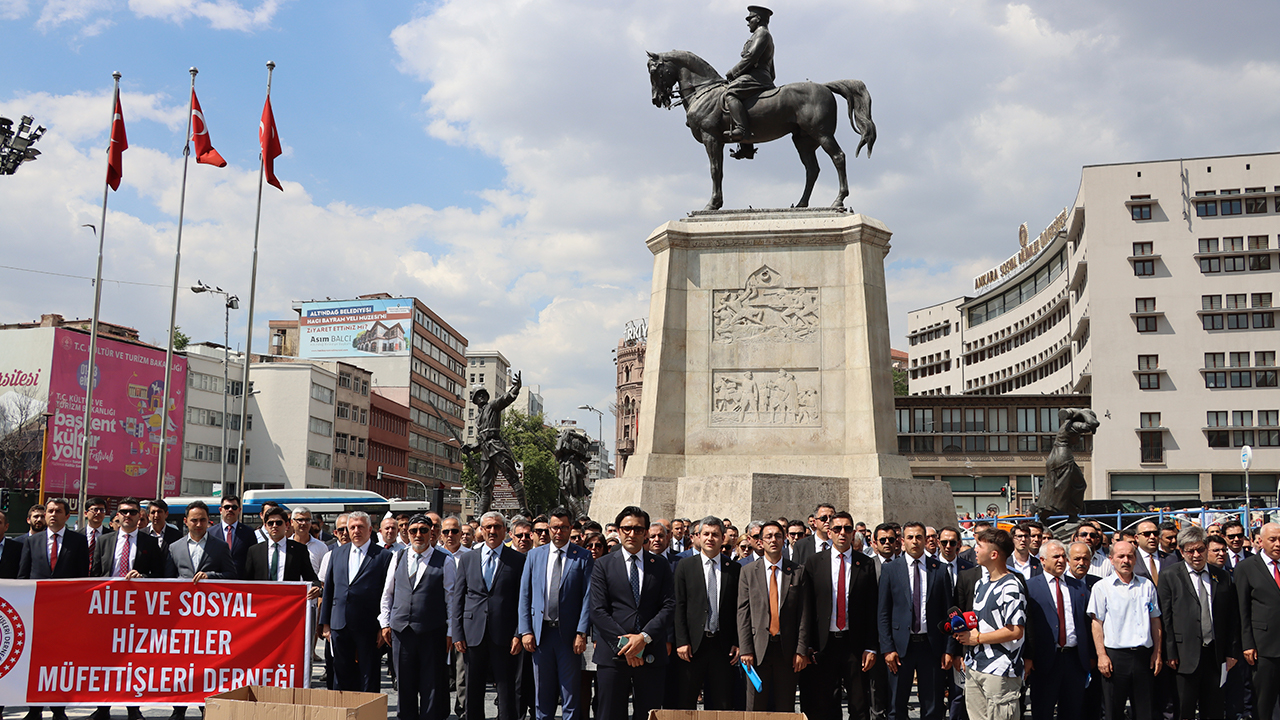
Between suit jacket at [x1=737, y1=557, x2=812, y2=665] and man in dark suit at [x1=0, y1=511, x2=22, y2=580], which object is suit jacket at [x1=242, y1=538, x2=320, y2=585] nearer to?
man in dark suit at [x1=0, y1=511, x2=22, y2=580]

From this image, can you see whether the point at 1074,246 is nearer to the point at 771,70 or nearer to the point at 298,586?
the point at 771,70

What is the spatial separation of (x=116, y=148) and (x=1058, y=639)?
95.8 ft

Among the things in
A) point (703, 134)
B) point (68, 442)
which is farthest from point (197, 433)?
point (703, 134)

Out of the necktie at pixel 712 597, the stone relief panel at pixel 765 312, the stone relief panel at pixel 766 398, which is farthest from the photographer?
the stone relief panel at pixel 765 312

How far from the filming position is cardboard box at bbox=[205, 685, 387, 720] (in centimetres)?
608

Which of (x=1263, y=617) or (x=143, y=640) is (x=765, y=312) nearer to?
(x=1263, y=617)

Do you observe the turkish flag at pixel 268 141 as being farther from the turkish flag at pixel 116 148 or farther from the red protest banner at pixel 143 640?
the red protest banner at pixel 143 640

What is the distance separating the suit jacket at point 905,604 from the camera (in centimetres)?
850

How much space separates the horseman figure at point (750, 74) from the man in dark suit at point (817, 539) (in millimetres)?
9139

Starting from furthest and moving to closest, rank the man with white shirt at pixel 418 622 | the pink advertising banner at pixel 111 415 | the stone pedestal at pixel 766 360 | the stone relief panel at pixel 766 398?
the pink advertising banner at pixel 111 415
the stone relief panel at pixel 766 398
the stone pedestal at pixel 766 360
the man with white shirt at pixel 418 622

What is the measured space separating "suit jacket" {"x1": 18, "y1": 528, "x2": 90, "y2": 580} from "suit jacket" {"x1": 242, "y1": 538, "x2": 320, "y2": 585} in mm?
1422

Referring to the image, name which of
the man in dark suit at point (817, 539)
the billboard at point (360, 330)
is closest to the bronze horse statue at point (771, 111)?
the man in dark suit at point (817, 539)

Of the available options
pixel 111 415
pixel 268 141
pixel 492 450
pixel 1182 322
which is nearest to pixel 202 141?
pixel 268 141

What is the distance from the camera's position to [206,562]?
9492 mm
